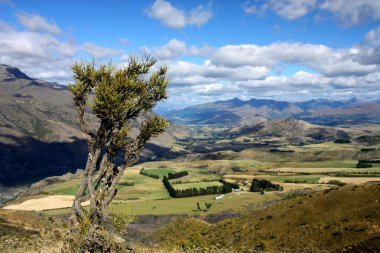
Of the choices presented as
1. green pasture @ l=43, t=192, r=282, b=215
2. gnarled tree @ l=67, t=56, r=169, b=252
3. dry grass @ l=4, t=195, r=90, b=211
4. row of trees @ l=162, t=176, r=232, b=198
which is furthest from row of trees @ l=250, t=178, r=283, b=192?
gnarled tree @ l=67, t=56, r=169, b=252

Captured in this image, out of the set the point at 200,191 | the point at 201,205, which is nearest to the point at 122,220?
the point at 201,205

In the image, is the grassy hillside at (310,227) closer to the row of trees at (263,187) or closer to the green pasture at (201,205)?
the green pasture at (201,205)

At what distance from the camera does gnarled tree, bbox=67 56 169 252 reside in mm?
18656


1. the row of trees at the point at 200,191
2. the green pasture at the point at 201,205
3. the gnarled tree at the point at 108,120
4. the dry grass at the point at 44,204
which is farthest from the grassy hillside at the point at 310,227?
the dry grass at the point at 44,204

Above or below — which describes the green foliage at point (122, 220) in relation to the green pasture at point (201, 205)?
above

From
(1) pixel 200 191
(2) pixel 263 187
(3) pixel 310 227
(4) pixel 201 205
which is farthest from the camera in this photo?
(1) pixel 200 191

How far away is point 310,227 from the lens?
176 feet

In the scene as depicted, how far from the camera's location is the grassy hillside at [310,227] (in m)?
43.1

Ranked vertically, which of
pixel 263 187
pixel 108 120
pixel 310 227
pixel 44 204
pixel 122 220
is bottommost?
pixel 44 204

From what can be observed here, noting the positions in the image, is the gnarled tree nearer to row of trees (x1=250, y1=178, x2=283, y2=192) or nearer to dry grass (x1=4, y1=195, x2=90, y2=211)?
row of trees (x1=250, y1=178, x2=283, y2=192)

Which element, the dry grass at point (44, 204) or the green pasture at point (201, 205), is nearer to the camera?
the green pasture at point (201, 205)

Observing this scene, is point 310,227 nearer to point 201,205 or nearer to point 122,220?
point 122,220

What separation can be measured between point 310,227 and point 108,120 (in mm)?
43890

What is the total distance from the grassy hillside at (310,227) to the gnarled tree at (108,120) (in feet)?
67.0
